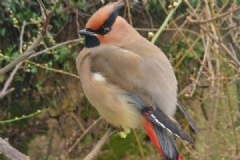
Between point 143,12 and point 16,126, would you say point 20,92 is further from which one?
point 143,12

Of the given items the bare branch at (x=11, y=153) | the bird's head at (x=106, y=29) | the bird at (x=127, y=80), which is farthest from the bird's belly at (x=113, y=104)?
the bare branch at (x=11, y=153)

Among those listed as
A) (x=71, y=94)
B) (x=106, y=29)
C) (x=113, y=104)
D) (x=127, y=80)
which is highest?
(x=106, y=29)

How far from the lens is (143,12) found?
4500mm

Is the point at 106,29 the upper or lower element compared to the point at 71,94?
upper

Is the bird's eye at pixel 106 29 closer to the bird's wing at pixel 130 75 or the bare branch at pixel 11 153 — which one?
the bird's wing at pixel 130 75

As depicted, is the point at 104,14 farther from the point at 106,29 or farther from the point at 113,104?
the point at 113,104

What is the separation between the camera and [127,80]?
229 cm

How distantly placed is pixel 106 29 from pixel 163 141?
633 millimetres

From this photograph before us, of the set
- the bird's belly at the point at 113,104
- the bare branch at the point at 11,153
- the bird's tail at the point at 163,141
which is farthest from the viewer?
the bird's belly at the point at 113,104

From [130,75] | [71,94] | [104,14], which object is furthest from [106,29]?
[71,94]

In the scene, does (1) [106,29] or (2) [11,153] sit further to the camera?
(1) [106,29]

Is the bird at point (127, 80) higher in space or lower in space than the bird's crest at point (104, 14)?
lower

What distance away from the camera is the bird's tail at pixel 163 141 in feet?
7.21

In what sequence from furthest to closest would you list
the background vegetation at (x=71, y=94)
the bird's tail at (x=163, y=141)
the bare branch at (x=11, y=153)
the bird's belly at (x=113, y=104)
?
the background vegetation at (x=71, y=94) → the bird's belly at (x=113, y=104) → the bird's tail at (x=163, y=141) → the bare branch at (x=11, y=153)
